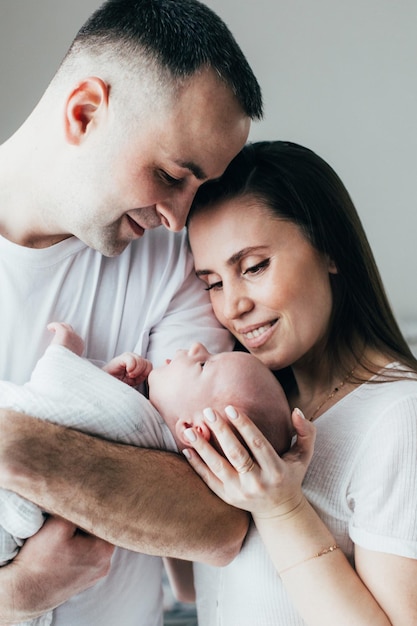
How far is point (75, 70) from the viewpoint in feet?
4.82

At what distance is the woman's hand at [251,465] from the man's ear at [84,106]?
60 cm

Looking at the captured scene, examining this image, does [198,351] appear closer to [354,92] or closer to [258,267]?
[258,267]

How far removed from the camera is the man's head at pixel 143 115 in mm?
1375

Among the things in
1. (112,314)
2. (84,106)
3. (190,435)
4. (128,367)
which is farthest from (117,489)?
(84,106)

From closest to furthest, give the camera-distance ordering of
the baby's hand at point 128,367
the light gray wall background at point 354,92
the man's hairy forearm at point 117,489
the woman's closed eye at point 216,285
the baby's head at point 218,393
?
the man's hairy forearm at point 117,489 → the baby's head at point 218,393 → the baby's hand at point 128,367 → the woman's closed eye at point 216,285 → the light gray wall background at point 354,92

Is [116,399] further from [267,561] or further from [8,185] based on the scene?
[8,185]

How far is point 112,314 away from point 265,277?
12.9 inches

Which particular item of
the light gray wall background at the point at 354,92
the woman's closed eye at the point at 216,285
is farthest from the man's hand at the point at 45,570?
the light gray wall background at the point at 354,92

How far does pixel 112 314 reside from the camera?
61.4 inches

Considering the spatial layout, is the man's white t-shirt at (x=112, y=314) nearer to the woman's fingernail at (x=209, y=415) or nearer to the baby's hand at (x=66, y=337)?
the baby's hand at (x=66, y=337)

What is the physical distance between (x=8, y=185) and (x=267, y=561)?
87 cm

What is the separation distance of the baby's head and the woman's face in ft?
0.45

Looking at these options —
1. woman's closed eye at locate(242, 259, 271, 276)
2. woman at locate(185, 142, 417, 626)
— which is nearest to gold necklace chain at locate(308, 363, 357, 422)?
woman at locate(185, 142, 417, 626)

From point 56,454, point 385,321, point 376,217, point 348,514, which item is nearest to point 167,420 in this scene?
point 56,454
